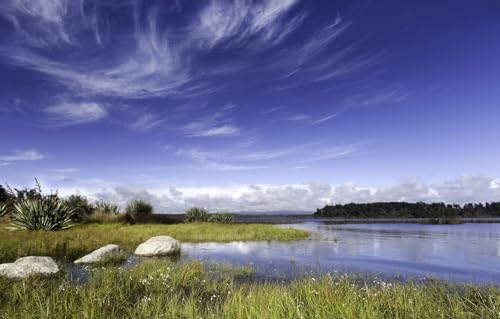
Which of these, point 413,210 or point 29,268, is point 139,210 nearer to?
point 29,268

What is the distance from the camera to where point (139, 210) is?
134 ft

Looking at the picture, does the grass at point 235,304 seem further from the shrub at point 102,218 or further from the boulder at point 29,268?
the shrub at point 102,218

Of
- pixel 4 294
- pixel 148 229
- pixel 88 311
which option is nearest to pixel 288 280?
pixel 88 311

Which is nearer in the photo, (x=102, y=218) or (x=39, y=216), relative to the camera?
(x=39, y=216)

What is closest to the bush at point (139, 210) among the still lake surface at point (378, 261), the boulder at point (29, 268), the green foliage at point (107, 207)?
the green foliage at point (107, 207)

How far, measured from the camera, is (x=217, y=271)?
13750 millimetres

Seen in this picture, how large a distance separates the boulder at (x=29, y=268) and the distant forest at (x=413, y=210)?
100 meters

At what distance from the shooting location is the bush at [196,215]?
43781 millimetres

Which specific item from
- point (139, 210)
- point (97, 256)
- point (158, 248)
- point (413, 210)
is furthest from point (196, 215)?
point (413, 210)

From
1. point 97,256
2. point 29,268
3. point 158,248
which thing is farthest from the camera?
point 158,248

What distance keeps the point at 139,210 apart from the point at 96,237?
19214 millimetres

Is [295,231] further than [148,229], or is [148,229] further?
[295,231]

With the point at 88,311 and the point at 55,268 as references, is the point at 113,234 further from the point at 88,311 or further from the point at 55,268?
the point at 88,311

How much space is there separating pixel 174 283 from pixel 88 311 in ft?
13.8
